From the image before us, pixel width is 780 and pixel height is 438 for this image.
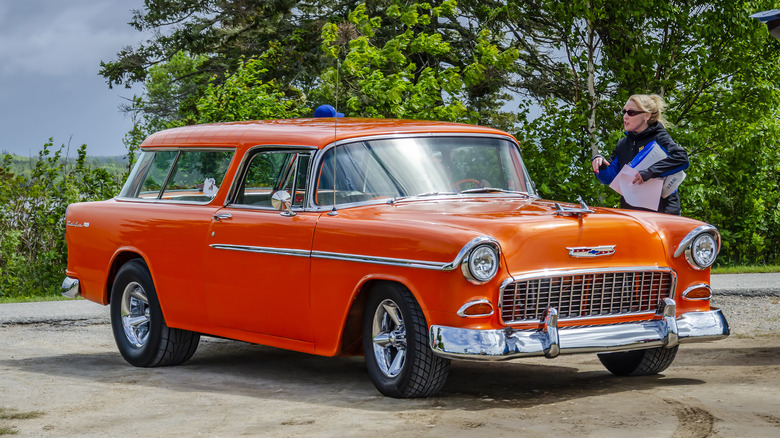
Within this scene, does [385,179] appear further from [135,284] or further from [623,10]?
[623,10]

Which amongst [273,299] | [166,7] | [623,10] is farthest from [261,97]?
[166,7]

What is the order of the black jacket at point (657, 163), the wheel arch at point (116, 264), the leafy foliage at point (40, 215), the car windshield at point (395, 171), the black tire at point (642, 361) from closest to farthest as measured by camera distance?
1. the car windshield at point (395, 171)
2. the black tire at point (642, 361)
3. the black jacket at point (657, 163)
4. the wheel arch at point (116, 264)
5. the leafy foliage at point (40, 215)

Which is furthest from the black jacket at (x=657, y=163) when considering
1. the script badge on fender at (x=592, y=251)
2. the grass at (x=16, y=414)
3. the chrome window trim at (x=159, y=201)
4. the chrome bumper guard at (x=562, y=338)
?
the grass at (x=16, y=414)

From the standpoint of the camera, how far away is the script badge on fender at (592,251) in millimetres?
5965

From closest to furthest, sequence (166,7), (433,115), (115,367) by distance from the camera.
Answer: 1. (115,367)
2. (433,115)
3. (166,7)

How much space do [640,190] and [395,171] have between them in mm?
2005

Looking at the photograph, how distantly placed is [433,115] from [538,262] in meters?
9.24

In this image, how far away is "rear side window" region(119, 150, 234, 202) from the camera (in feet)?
25.1

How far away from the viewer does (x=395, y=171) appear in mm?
6805

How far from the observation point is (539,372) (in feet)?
24.0

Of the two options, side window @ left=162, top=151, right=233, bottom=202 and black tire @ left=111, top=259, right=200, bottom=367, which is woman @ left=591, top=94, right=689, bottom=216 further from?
black tire @ left=111, top=259, right=200, bottom=367

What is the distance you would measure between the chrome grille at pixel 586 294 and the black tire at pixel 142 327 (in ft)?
10.3

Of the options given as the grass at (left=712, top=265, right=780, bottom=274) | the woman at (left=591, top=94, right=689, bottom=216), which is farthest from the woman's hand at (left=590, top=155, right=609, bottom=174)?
the grass at (left=712, top=265, right=780, bottom=274)

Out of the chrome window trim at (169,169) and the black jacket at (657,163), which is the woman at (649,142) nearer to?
the black jacket at (657,163)
